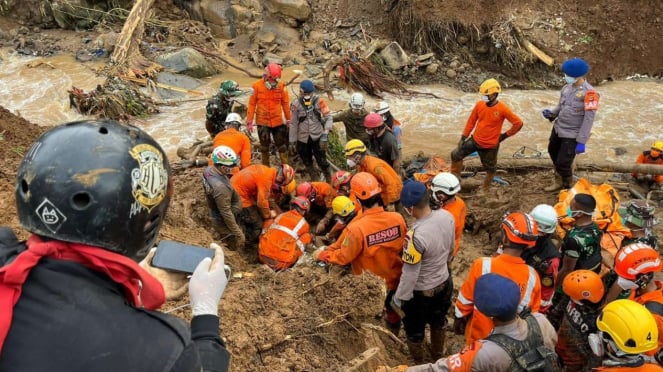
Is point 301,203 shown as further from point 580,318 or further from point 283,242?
point 580,318

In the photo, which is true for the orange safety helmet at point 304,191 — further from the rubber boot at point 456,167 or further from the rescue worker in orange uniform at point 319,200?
the rubber boot at point 456,167

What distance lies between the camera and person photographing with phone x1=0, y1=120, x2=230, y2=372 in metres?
1.23

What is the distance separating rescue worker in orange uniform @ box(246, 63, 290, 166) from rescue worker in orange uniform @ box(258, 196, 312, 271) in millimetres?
2783

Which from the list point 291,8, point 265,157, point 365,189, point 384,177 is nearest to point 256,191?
point 384,177

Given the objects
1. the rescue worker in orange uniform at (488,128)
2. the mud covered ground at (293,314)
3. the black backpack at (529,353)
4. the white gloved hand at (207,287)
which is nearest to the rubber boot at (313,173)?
the rescue worker in orange uniform at (488,128)

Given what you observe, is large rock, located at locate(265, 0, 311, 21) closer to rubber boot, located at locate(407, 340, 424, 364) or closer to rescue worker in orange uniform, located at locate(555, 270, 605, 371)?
rubber boot, located at locate(407, 340, 424, 364)

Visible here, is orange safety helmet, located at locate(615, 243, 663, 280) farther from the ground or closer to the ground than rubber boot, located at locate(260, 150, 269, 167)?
farther from the ground

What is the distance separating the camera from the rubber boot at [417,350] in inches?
178

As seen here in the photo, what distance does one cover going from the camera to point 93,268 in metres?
1.40

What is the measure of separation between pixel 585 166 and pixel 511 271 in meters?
4.93

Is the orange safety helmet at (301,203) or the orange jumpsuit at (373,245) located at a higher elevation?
the orange jumpsuit at (373,245)

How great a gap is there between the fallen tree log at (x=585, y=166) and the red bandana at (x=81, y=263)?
7.42m

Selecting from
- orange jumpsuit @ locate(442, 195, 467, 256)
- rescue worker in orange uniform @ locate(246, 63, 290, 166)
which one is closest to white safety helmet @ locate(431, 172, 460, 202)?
orange jumpsuit @ locate(442, 195, 467, 256)

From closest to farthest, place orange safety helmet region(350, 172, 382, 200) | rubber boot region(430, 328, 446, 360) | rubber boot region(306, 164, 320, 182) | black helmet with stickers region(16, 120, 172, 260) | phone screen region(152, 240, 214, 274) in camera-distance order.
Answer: black helmet with stickers region(16, 120, 172, 260) < phone screen region(152, 240, 214, 274) < rubber boot region(430, 328, 446, 360) < orange safety helmet region(350, 172, 382, 200) < rubber boot region(306, 164, 320, 182)
